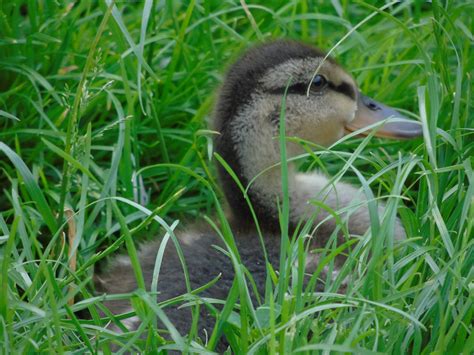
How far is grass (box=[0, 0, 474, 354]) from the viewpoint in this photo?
210 cm

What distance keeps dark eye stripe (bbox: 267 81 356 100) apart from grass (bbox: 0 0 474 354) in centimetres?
15

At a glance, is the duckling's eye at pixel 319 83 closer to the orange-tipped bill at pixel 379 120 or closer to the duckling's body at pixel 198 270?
the orange-tipped bill at pixel 379 120

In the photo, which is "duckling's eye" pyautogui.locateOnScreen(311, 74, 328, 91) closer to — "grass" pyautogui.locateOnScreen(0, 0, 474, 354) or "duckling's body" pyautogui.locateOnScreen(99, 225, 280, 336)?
"grass" pyautogui.locateOnScreen(0, 0, 474, 354)

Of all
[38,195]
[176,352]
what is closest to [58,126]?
[38,195]

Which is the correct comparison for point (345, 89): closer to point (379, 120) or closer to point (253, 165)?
point (379, 120)

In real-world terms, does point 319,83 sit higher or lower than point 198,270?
higher

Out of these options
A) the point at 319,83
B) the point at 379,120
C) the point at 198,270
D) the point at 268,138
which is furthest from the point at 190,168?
the point at 198,270

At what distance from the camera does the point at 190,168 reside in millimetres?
3297

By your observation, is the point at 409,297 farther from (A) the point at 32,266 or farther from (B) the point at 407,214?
(A) the point at 32,266

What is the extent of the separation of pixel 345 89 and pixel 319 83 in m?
0.10

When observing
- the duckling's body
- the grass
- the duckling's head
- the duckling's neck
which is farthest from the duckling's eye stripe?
the duckling's body

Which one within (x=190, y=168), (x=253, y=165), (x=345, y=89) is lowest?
Answer: (x=190, y=168)

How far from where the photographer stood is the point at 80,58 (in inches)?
138

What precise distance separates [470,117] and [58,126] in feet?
4.26
